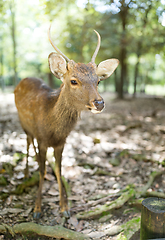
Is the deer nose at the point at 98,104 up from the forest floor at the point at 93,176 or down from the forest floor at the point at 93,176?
up

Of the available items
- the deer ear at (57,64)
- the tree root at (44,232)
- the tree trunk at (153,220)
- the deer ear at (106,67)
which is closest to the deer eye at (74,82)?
the deer ear at (57,64)

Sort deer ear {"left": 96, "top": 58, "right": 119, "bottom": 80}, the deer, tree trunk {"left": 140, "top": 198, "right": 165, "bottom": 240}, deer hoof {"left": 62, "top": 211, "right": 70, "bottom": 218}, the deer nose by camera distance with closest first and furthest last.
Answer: tree trunk {"left": 140, "top": 198, "right": 165, "bottom": 240} < the deer nose < the deer < deer ear {"left": 96, "top": 58, "right": 119, "bottom": 80} < deer hoof {"left": 62, "top": 211, "right": 70, "bottom": 218}

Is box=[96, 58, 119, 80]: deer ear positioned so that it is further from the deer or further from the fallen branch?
the fallen branch

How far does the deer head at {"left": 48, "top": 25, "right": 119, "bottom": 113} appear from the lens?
238cm

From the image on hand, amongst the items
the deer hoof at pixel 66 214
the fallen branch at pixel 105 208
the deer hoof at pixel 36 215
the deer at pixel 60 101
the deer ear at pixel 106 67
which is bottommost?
the deer hoof at pixel 66 214

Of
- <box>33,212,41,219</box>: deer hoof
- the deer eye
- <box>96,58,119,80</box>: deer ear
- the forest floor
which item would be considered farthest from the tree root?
<box>96,58,119,80</box>: deer ear

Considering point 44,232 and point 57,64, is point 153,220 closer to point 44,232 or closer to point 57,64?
point 44,232

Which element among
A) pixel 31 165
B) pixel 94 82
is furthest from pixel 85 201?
pixel 94 82

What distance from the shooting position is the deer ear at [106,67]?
2795 mm

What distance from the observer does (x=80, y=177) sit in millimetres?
4129

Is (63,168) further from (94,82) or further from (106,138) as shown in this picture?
(94,82)

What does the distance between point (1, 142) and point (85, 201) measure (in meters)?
2.65

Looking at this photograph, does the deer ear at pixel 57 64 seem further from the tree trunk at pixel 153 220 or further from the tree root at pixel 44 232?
the tree root at pixel 44 232

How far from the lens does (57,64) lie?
2648 mm
